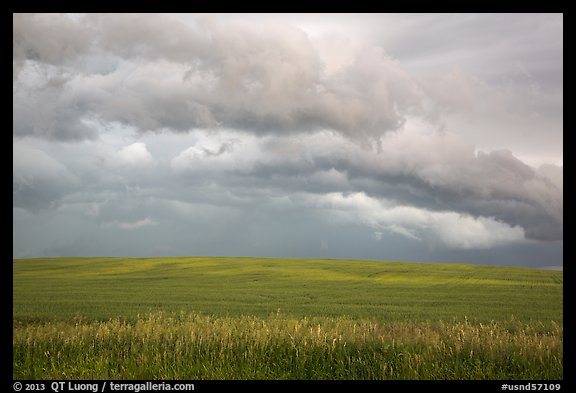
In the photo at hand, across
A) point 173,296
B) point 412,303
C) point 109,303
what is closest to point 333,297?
point 412,303

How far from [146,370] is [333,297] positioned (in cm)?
2823
